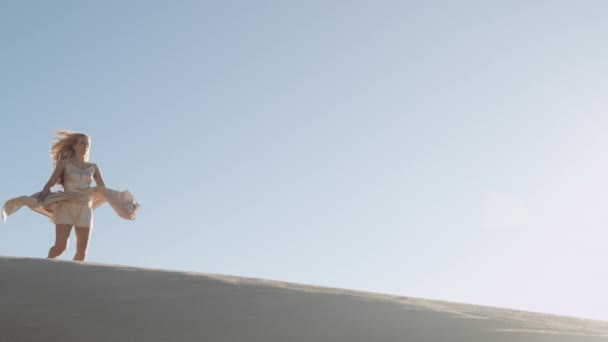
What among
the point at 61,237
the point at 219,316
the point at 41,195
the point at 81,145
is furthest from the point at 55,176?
the point at 219,316

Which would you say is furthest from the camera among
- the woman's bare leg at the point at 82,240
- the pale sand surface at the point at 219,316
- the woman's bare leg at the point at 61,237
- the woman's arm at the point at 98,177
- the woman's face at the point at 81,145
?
the woman's arm at the point at 98,177

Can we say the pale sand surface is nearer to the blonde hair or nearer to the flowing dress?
the flowing dress

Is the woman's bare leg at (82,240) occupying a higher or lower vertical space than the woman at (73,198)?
lower

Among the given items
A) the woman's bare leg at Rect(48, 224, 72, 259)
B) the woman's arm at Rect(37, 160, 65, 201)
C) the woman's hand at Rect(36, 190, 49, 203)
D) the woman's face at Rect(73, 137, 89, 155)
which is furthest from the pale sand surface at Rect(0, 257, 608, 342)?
the woman's face at Rect(73, 137, 89, 155)

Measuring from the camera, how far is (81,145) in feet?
26.5

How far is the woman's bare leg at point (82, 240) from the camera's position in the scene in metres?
7.86

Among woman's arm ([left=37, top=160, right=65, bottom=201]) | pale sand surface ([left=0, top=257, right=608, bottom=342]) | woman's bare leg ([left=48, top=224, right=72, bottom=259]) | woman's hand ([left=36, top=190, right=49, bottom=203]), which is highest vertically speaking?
woman's arm ([left=37, top=160, right=65, bottom=201])

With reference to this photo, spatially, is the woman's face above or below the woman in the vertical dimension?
above

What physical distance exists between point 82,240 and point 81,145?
3.49ft

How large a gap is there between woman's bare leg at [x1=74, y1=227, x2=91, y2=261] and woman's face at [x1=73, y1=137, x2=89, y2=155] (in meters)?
0.87

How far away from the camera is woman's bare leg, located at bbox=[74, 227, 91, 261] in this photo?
7.86 m

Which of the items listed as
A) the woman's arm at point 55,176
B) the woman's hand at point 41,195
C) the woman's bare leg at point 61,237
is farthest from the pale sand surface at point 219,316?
the woman's arm at point 55,176

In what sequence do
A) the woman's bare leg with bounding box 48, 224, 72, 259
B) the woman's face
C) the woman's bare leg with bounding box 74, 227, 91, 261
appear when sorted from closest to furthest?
the woman's bare leg with bounding box 48, 224, 72, 259
the woman's bare leg with bounding box 74, 227, 91, 261
the woman's face

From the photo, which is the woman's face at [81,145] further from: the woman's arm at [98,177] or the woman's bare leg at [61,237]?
the woman's bare leg at [61,237]
